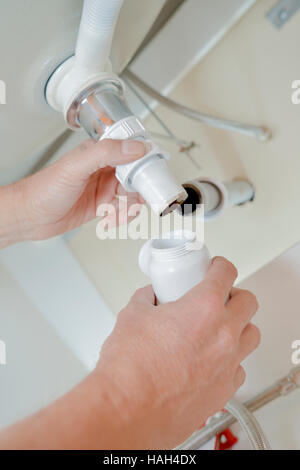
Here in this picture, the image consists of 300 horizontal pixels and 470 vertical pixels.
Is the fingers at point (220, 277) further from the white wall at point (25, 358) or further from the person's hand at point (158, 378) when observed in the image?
the white wall at point (25, 358)

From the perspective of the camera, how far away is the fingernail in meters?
0.40

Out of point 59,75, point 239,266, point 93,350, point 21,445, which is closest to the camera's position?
point 21,445

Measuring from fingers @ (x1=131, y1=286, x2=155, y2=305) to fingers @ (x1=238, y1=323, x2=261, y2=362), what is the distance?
105 millimetres

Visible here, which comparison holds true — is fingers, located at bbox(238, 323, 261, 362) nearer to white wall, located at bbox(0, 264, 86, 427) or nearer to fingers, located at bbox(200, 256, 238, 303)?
fingers, located at bbox(200, 256, 238, 303)

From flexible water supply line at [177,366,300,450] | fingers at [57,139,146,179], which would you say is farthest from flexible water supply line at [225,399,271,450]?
fingers at [57,139,146,179]

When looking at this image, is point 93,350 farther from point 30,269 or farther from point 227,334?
point 227,334

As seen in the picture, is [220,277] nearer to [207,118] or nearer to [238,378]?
[238,378]

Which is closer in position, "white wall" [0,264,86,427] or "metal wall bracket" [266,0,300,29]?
"metal wall bracket" [266,0,300,29]

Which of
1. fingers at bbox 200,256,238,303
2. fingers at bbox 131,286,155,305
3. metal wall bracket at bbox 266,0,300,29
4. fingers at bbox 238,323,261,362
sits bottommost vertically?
fingers at bbox 238,323,261,362

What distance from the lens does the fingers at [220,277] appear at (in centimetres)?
39

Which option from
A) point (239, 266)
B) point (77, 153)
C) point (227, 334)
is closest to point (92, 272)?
point (239, 266)

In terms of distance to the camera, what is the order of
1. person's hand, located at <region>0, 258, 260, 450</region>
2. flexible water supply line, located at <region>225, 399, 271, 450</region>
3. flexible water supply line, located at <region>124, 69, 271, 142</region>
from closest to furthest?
person's hand, located at <region>0, 258, 260, 450</region> < flexible water supply line, located at <region>225, 399, 271, 450</region> < flexible water supply line, located at <region>124, 69, 271, 142</region>

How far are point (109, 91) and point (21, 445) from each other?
1.13 ft
